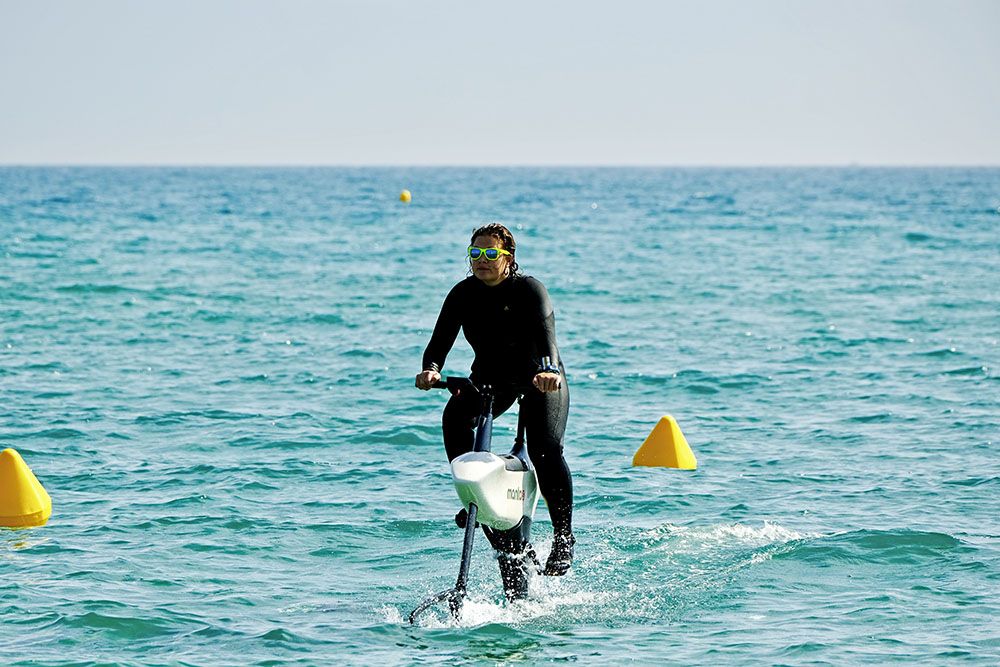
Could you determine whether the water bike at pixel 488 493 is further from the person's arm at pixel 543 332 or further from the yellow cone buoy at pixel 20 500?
the yellow cone buoy at pixel 20 500

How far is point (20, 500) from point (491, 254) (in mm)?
4104

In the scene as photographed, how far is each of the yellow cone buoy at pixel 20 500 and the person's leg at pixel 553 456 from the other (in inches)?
150

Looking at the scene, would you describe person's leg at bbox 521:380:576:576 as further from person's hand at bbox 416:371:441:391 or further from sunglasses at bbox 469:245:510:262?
sunglasses at bbox 469:245:510:262

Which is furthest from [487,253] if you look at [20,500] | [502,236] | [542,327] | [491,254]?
[20,500]

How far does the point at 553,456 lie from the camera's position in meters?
7.09

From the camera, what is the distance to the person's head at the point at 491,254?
6.87 meters

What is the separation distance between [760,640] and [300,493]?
14.2 ft

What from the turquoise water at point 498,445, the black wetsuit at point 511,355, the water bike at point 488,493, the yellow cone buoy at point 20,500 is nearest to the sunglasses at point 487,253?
the black wetsuit at point 511,355

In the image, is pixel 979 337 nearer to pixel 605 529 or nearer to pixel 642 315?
pixel 642 315

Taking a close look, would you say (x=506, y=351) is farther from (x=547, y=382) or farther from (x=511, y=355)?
(x=547, y=382)

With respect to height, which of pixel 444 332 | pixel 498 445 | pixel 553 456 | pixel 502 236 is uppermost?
pixel 502 236

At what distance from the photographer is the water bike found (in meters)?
6.71

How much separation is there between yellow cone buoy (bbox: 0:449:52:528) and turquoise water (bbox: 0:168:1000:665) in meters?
0.20

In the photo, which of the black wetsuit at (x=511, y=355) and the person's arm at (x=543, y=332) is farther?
the black wetsuit at (x=511, y=355)
